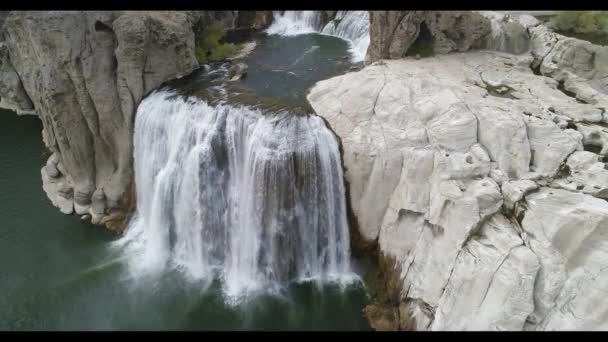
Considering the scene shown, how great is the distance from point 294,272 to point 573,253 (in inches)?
339

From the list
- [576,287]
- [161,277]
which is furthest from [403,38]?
[161,277]

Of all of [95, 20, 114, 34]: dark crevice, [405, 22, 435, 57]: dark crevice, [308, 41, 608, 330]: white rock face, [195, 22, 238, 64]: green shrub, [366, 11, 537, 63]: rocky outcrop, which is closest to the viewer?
[308, 41, 608, 330]: white rock face

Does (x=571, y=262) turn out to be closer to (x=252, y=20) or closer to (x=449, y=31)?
(x=449, y=31)

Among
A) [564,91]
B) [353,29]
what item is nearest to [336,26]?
[353,29]

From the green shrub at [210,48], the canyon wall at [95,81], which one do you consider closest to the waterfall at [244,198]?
the canyon wall at [95,81]

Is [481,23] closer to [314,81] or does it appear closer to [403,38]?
[403,38]

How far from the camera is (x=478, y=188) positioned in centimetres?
1071

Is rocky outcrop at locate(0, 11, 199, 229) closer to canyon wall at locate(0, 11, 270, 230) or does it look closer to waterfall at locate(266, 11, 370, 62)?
canyon wall at locate(0, 11, 270, 230)

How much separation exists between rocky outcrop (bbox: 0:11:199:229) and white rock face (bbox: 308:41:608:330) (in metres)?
7.14

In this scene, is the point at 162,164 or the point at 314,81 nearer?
the point at 162,164

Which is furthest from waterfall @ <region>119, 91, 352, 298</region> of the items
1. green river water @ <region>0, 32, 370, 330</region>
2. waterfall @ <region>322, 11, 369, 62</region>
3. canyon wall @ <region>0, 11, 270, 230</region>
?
waterfall @ <region>322, 11, 369, 62</region>

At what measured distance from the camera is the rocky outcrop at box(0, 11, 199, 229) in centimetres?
1524

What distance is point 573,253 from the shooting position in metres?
8.81
